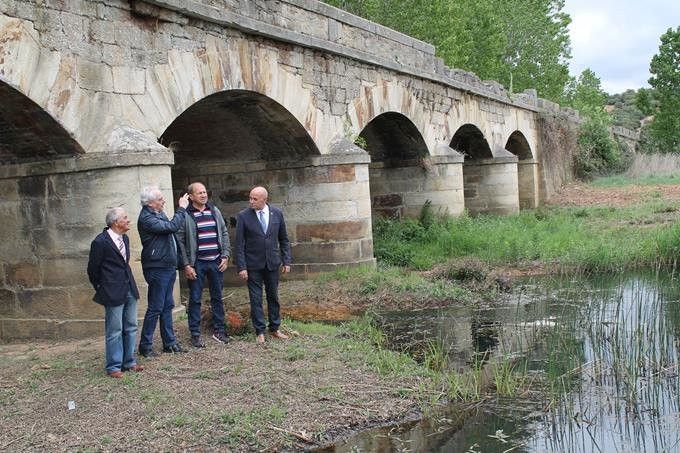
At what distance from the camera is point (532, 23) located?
1307 inches

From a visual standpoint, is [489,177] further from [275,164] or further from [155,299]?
[155,299]

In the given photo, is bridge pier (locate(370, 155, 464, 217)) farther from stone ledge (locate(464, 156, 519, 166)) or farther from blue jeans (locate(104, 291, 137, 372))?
blue jeans (locate(104, 291, 137, 372))

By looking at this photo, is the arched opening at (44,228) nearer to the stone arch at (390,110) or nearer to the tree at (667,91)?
the stone arch at (390,110)

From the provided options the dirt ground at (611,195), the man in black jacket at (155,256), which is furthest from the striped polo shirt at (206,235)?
the dirt ground at (611,195)

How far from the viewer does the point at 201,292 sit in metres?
6.73

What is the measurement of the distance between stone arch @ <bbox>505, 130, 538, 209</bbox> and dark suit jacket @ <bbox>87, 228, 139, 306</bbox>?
17.9 m

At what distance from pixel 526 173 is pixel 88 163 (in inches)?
705

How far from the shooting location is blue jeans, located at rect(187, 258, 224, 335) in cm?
666

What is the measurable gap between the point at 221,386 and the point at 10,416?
143 centimetres

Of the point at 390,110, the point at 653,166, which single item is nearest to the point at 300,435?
the point at 390,110

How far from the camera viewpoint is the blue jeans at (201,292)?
6.66 metres

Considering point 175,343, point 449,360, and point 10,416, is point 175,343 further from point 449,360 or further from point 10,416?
point 449,360

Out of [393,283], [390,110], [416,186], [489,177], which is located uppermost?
[390,110]

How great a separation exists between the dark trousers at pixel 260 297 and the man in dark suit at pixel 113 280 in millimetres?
1399
